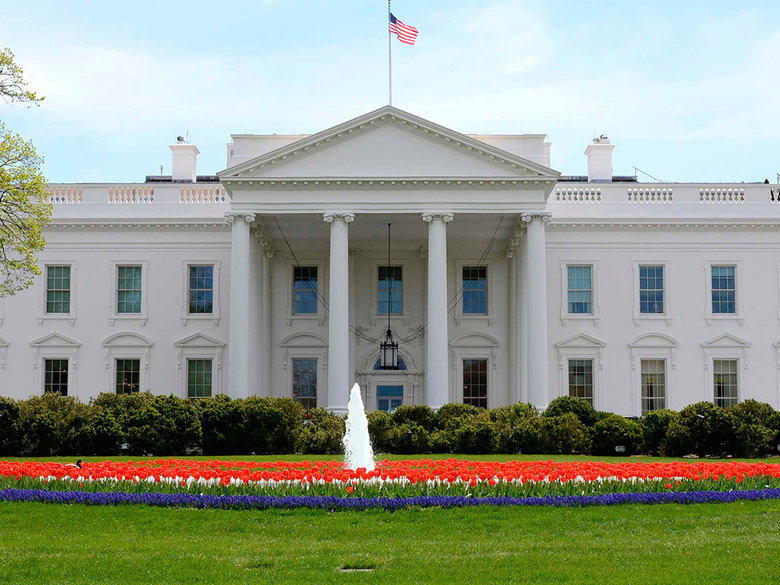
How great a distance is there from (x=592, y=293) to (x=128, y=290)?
18.8 metres

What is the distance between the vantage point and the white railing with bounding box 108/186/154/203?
41.2 metres

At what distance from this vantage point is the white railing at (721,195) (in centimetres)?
4106

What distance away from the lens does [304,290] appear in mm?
42094

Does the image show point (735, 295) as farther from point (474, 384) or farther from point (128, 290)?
point (128, 290)

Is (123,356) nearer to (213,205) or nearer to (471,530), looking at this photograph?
(213,205)

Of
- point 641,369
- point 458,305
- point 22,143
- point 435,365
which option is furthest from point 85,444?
point 641,369

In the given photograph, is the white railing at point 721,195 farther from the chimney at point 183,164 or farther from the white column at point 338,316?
the chimney at point 183,164

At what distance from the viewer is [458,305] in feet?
137

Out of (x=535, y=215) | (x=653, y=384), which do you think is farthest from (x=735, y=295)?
(x=535, y=215)

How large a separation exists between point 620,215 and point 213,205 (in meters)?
16.6

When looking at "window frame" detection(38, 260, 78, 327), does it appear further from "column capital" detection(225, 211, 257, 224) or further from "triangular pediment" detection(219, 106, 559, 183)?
"triangular pediment" detection(219, 106, 559, 183)

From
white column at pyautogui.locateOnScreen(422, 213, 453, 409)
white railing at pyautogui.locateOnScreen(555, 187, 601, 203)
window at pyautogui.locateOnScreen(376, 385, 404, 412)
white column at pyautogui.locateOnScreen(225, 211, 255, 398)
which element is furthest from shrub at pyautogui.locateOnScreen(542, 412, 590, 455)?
white railing at pyautogui.locateOnScreen(555, 187, 601, 203)

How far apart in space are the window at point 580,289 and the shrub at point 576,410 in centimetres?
1064

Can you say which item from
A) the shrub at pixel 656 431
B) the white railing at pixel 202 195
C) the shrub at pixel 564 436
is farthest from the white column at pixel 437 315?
the white railing at pixel 202 195
